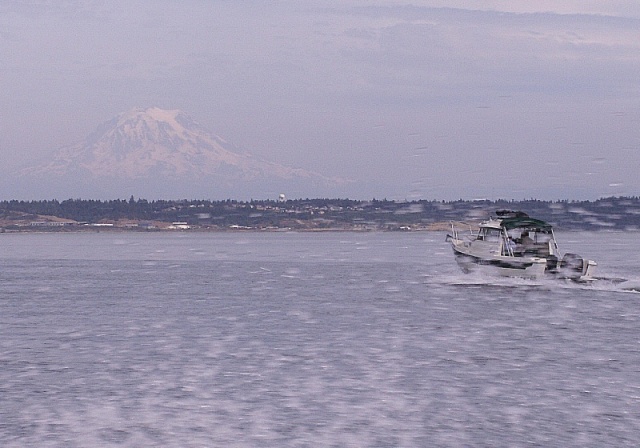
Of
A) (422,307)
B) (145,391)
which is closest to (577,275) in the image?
(422,307)

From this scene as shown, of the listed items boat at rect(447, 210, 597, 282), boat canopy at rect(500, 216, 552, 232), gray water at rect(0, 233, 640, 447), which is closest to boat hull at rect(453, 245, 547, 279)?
boat at rect(447, 210, 597, 282)

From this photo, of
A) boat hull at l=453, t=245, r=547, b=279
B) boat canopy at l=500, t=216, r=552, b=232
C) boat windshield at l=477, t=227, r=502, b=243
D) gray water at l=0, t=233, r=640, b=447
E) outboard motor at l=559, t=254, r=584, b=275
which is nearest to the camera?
gray water at l=0, t=233, r=640, b=447

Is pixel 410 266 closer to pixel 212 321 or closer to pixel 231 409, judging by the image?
pixel 212 321

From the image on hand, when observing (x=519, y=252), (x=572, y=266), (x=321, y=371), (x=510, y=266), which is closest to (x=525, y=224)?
(x=519, y=252)

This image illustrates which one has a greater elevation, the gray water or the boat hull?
the boat hull

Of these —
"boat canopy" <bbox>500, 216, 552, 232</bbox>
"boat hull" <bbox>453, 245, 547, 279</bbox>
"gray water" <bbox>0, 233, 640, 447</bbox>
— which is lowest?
"gray water" <bbox>0, 233, 640, 447</bbox>

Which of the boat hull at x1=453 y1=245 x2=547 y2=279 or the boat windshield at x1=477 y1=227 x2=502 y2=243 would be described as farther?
the boat windshield at x1=477 y1=227 x2=502 y2=243

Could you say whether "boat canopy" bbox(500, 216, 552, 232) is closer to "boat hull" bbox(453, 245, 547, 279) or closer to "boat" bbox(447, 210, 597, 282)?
"boat" bbox(447, 210, 597, 282)
